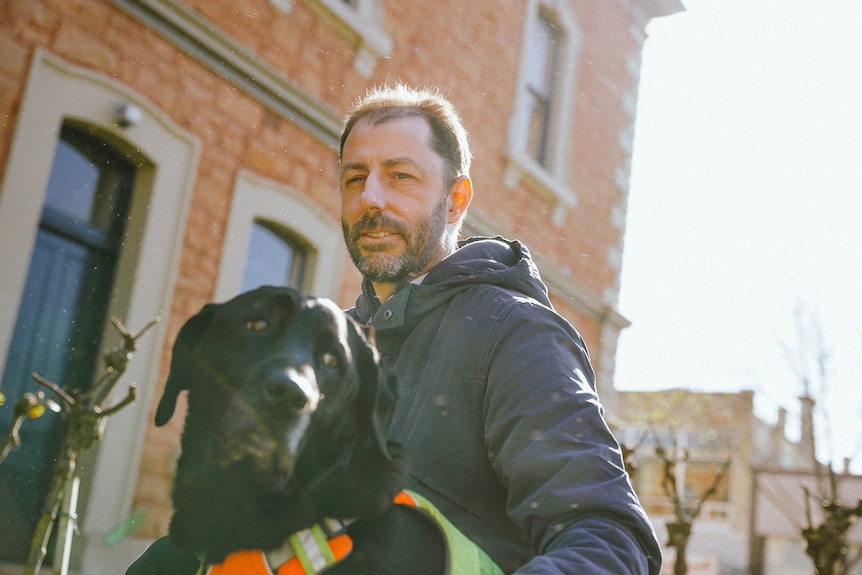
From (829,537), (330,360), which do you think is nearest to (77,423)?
(330,360)

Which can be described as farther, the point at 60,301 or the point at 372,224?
the point at 60,301

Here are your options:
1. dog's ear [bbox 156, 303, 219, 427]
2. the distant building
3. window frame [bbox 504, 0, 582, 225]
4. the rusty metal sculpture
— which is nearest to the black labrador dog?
dog's ear [bbox 156, 303, 219, 427]

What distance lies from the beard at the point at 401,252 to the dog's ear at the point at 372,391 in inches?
7.9

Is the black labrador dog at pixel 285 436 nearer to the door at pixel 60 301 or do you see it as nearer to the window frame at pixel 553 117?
the door at pixel 60 301

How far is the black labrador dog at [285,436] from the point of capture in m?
0.89

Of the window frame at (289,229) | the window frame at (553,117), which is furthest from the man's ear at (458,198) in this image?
the window frame at (553,117)

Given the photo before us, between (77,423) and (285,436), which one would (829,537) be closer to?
(77,423)

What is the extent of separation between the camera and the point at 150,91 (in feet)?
9.00

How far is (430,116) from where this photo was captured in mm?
1351

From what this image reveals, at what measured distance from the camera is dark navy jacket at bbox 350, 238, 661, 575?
1.11 metres

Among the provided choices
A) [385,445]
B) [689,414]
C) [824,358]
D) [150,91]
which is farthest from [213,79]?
[689,414]

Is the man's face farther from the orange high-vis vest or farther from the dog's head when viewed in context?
the orange high-vis vest

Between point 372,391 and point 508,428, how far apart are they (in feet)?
0.70

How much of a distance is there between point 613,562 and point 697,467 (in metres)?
21.5
